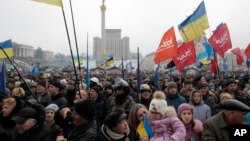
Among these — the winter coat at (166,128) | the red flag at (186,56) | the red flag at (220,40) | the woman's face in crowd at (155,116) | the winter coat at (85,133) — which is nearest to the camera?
the winter coat at (85,133)

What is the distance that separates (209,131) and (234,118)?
0.27 metres

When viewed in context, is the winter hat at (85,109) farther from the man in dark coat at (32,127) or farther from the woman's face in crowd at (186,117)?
the woman's face in crowd at (186,117)

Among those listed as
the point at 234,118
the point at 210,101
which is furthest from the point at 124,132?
the point at 210,101

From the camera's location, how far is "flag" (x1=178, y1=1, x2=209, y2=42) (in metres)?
10.2

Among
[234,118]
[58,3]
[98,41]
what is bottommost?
[234,118]

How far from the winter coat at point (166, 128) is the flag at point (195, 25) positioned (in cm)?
679

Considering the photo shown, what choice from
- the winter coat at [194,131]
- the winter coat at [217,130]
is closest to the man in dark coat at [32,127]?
the winter coat at [217,130]

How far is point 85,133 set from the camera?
3016 mm

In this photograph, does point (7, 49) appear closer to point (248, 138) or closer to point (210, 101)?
point (210, 101)

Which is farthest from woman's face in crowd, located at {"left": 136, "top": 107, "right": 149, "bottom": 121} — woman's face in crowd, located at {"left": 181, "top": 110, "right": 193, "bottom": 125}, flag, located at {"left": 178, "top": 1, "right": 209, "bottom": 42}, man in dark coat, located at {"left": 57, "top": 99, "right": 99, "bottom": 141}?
flag, located at {"left": 178, "top": 1, "right": 209, "bottom": 42}

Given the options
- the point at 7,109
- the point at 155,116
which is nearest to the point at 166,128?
the point at 155,116

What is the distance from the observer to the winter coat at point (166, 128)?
3.51 m

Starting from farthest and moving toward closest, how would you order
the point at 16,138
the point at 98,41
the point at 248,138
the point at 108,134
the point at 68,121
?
the point at 98,41 → the point at 68,121 → the point at 16,138 → the point at 108,134 → the point at 248,138

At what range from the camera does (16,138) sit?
3.50 m
